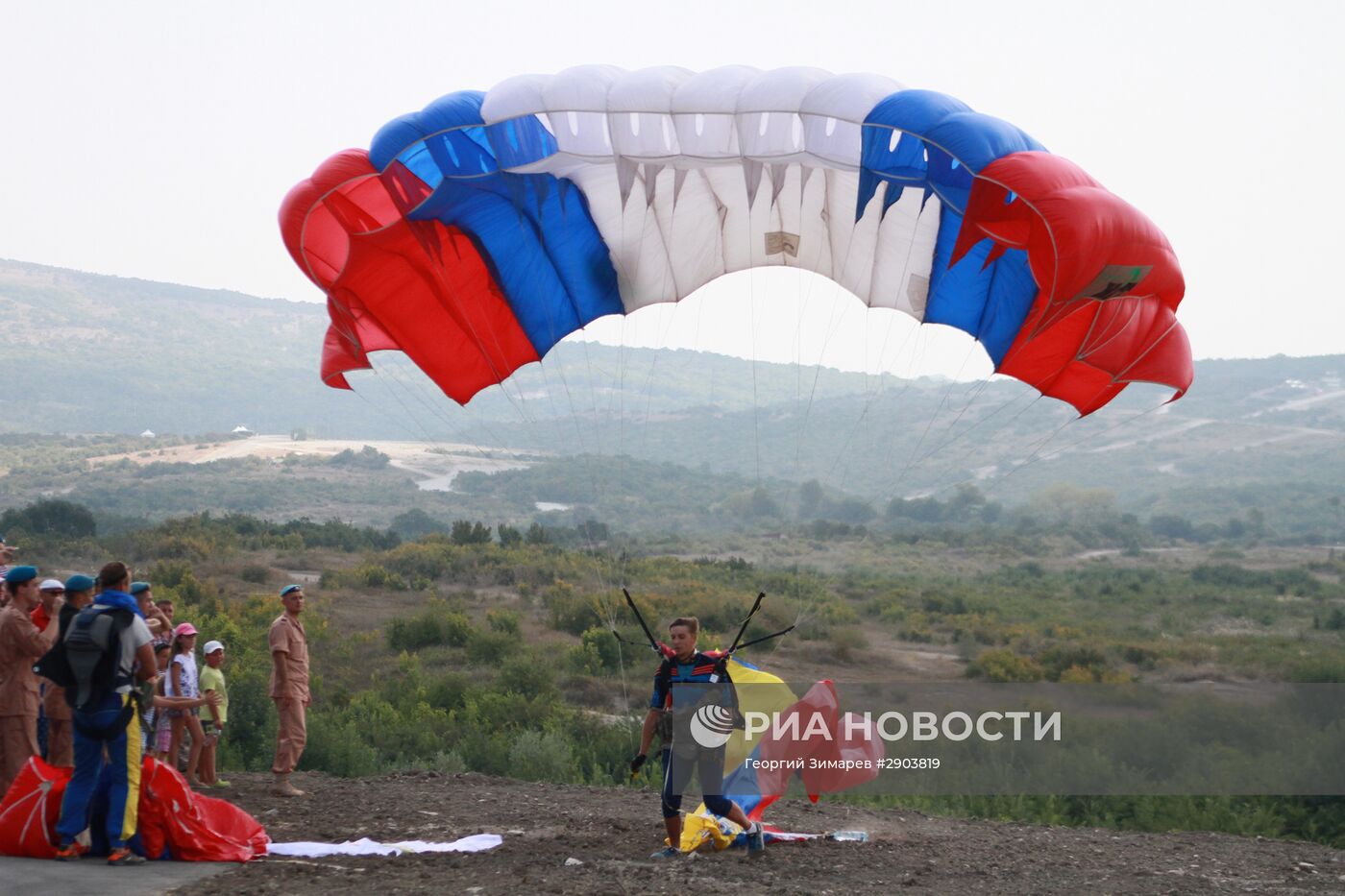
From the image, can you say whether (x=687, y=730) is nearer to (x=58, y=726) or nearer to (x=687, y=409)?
(x=58, y=726)

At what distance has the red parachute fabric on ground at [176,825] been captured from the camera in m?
6.91

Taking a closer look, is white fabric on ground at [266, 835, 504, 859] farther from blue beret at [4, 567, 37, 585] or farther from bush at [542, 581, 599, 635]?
bush at [542, 581, 599, 635]

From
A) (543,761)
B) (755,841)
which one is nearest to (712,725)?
(755,841)

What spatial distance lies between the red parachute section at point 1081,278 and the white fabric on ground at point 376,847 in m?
4.80

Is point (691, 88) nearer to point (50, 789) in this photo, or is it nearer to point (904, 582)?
point (50, 789)

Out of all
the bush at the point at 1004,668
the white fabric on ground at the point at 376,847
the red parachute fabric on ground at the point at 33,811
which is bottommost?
the bush at the point at 1004,668

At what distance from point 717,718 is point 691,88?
Answer: 405cm

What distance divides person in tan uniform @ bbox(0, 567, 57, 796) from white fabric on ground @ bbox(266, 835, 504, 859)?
5.05 feet

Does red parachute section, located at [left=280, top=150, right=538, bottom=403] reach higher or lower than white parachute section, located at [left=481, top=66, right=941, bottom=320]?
lower

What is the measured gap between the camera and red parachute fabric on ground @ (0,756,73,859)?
265 inches

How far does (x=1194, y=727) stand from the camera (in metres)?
13.7

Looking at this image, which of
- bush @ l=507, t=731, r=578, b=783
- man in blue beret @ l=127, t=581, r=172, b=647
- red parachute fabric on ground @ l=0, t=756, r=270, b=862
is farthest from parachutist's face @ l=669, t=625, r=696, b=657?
bush @ l=507, t=731, r=578, b=783

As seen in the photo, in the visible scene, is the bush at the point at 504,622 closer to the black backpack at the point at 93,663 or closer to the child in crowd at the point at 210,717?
the child in crowd at the point at 210,717

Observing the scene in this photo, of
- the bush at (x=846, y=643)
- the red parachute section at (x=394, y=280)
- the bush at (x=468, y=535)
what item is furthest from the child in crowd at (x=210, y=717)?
the bush at (x=468, y=535)
